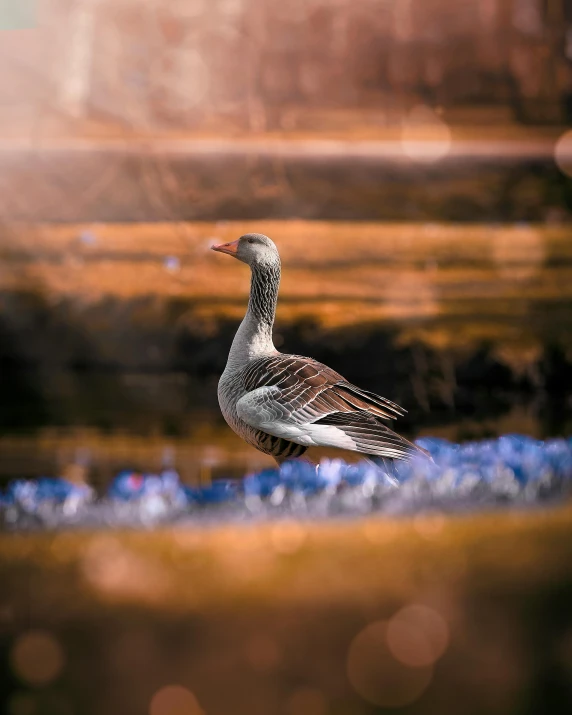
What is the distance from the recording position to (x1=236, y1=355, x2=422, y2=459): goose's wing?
1644 millimetres

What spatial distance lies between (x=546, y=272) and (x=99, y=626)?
1.83 m

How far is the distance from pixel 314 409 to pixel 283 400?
59mm

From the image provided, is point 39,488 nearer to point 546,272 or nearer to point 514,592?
point 514,592

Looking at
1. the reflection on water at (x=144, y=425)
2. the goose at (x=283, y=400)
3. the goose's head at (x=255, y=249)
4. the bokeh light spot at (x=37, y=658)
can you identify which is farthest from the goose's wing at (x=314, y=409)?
the bokeh light spot at (x=37, y=658)

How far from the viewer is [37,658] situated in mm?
1289

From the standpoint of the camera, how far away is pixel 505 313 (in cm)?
265

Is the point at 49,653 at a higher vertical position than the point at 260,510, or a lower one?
lower

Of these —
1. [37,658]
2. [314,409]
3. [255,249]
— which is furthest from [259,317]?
[37,658]

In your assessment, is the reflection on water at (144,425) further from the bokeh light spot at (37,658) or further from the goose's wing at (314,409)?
the bokeh light spot at (37,658)

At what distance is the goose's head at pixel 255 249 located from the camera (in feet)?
6.02

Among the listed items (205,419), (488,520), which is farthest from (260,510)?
(205,419)

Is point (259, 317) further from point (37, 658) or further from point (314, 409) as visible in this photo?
point (37, 658)

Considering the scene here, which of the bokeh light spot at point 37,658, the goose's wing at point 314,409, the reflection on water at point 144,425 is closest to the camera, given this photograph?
the bokeh light spot at point 37,658

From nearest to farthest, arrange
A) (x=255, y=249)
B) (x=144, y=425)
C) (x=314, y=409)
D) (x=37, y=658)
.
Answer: (x=37, y=658) → (x=314, y=409) → (x=255, y=249) → (x=144, y=425)
